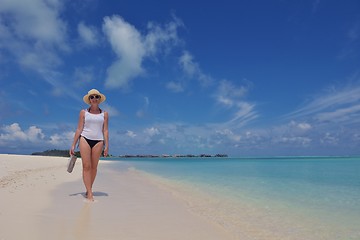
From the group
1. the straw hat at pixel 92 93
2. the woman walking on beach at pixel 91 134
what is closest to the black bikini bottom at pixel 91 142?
the woman walking on beach at pixel 91 134

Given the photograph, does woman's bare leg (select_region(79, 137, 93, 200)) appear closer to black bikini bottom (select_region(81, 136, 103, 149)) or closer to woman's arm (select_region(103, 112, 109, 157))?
black bikini bottom (select_region(81, 136, 103, 149))

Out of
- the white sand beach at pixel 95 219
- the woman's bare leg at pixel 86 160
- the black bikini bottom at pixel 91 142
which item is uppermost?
the black bikini bottom at pixel 91 142

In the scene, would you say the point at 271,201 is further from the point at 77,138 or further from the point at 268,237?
the point at 77,138

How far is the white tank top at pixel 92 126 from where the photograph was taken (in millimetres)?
6754

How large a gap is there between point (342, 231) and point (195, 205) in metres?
3.12

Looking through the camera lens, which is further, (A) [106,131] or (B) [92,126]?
(A) [106,131]

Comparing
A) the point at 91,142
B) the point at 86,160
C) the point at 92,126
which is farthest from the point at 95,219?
the point at 92,126

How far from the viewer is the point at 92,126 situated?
22.2 feet

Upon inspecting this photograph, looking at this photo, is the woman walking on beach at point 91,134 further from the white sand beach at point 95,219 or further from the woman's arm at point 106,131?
the white sand beach at point 95,219

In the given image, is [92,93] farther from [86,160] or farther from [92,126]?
[86,160]

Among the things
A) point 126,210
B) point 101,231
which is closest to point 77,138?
point 126,210

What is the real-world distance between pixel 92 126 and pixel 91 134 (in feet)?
0.59

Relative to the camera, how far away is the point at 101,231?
14.0ft

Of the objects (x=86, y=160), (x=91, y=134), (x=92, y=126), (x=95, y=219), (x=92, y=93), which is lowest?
(x=95, y=219)
